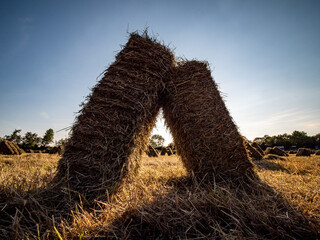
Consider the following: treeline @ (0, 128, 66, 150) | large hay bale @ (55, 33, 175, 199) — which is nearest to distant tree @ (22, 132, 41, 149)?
treeline @ (0, 128, 66, 150)

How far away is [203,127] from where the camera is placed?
95.7 inches

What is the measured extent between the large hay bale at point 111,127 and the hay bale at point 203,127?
1.68 feet

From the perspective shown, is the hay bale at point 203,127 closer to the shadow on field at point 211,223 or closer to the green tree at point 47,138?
the shadow on field at point 211,223

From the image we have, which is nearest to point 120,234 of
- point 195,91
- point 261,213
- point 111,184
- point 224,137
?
point 111,184

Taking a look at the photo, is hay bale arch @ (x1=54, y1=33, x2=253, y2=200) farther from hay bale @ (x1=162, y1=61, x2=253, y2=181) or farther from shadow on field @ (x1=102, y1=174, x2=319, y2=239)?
shadow on field @ (x1=102, y1=174, x2=319, y2=239)

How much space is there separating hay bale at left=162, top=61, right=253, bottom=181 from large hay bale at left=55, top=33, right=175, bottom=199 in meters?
0.51

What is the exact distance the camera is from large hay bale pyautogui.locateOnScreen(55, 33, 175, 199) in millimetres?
1735

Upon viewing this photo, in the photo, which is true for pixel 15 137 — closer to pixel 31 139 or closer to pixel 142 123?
pixel 31 139

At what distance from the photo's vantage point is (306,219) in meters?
1.08

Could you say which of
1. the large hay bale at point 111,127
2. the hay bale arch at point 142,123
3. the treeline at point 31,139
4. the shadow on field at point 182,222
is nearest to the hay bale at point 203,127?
the hay bale arch at point 142,123

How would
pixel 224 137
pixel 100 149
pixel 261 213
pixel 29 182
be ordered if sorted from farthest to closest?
1. pixel 224 137
2. pixel 100 149
3. pixel 29 182
4. pixel 261 213

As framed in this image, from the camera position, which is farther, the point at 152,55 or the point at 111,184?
the point at 152,55

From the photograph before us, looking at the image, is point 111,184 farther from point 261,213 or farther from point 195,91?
point 195,91

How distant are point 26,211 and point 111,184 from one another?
0.74 m
